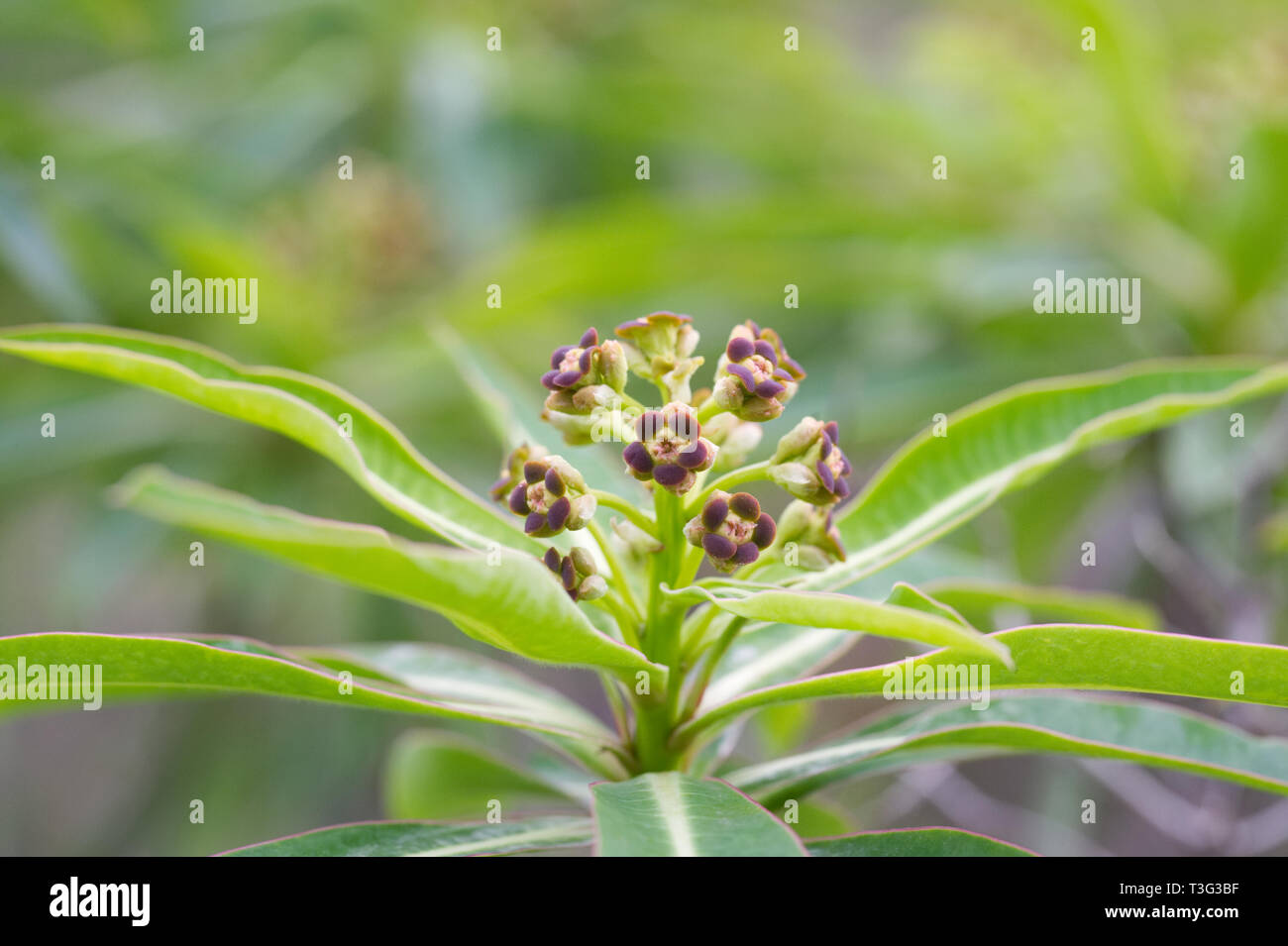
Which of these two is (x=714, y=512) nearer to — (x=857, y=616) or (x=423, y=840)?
Answer: (x=857, y=616)

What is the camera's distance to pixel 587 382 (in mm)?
860

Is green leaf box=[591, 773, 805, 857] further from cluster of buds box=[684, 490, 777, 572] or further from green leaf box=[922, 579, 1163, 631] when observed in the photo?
green leaf box=[922, 579, 1163, 631]

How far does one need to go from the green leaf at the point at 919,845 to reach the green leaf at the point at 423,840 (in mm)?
199

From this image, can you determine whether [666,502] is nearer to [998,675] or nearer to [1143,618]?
[998,675]

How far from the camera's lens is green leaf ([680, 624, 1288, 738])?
0.74 m

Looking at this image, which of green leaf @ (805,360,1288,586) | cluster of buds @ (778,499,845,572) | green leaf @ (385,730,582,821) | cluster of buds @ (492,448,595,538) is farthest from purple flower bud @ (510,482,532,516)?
green leaf @ (385,730,582,821)

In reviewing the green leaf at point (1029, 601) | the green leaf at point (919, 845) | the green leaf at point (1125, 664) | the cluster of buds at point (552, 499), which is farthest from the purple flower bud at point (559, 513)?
the green leaf at point (1029, 601)

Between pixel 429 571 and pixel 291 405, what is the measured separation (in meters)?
0.19

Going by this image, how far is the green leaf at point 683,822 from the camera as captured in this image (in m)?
0.70

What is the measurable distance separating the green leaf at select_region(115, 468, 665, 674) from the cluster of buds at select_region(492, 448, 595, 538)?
92mm

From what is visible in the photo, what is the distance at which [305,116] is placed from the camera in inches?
94.6

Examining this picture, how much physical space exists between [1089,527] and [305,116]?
1.78 metres

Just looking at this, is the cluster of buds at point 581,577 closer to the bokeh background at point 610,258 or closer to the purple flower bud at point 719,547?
the purple flower bud at point 719,547

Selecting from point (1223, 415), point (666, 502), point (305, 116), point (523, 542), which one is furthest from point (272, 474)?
point (1223, 415)
